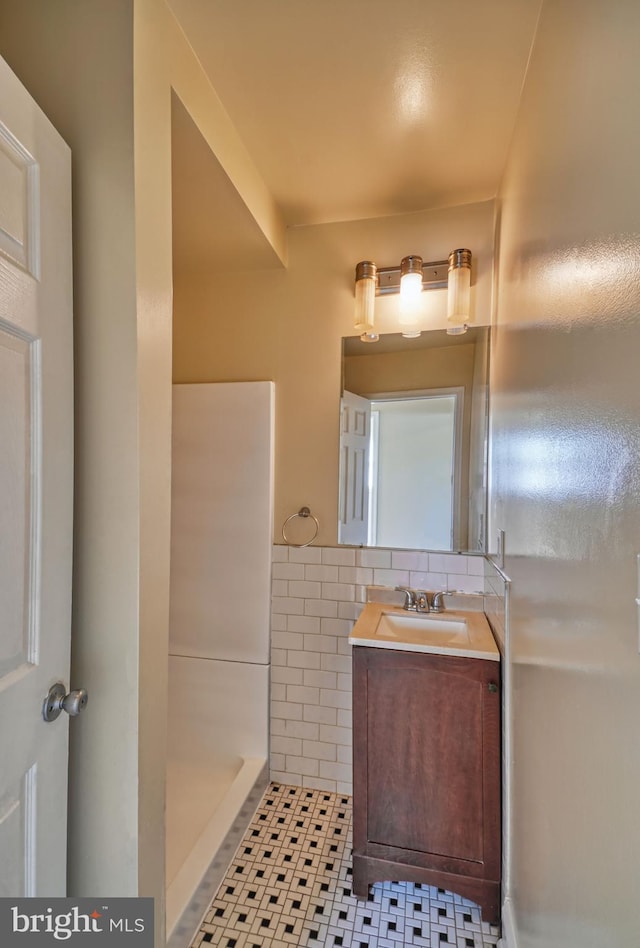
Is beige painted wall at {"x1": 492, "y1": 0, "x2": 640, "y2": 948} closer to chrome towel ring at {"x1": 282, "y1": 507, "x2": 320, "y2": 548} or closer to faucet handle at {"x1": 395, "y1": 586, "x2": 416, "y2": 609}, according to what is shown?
faucet handle at {"x1": 395, "y1": 586, "x2": 416, "y2": 609}

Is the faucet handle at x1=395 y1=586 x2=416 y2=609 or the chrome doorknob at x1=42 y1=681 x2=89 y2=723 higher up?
the chrome doorknob at x1=42 y1=681 x2=89 y2=723

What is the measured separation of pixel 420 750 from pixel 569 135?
5.50 ft

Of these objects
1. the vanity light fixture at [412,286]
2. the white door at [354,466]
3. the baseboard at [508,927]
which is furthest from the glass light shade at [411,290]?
the baseboard at [508,927]

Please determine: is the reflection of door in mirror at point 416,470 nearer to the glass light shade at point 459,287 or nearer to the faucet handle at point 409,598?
the faucet handle at point 409,598

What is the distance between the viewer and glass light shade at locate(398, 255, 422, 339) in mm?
1830

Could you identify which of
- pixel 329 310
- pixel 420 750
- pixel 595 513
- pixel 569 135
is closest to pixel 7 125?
pixel 569 135

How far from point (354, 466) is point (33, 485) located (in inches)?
53.0

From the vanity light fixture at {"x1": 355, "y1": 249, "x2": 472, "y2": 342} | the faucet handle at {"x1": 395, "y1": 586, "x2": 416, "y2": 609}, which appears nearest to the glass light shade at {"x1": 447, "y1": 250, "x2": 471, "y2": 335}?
the vanity light fixture at {"x1": 355, "y1": 249, "x2": 472, "y2": 342}

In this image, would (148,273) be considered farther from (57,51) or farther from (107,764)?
(107,764)

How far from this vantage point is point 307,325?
2027 mm

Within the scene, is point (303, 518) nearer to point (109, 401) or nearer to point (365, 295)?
point (365, 295)

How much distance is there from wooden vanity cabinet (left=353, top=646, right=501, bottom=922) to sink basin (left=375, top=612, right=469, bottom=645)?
0.28 meters

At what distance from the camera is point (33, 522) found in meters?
0.83

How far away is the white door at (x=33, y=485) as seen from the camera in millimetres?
766
